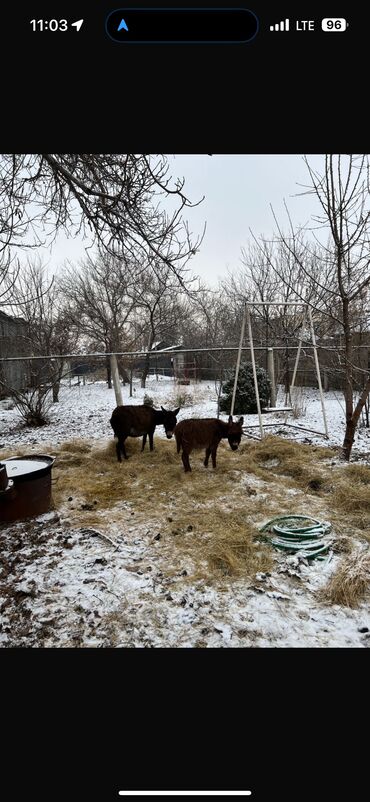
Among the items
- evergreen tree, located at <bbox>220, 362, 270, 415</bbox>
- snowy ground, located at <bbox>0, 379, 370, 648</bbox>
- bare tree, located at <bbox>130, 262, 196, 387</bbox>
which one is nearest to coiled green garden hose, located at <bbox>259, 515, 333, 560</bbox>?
snowy ground, located at <bbox>0, 379, 370, 648</bbox>

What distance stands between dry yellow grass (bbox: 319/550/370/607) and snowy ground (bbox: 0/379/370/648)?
0.23 ft

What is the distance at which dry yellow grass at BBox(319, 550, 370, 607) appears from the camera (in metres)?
2.04

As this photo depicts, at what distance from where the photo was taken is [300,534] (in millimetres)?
2770

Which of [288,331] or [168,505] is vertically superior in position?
[288,331]
